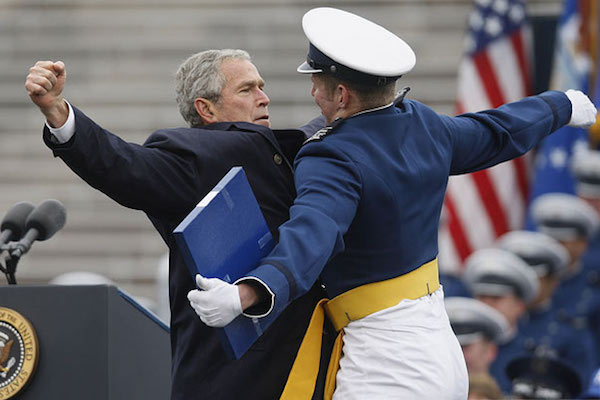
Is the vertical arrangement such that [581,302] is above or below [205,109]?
below

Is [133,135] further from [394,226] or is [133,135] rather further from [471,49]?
[394,226]

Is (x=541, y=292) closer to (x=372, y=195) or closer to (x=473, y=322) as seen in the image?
(x=473, y=322)

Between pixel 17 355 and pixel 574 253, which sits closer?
pixel 17 355

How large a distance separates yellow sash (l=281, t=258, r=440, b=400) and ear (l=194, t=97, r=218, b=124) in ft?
2.38

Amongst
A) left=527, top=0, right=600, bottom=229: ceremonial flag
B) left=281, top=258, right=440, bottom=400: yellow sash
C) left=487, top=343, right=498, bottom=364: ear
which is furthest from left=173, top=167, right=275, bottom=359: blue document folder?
left=527, top=0, right=600, bottom=229: ceremonial flag

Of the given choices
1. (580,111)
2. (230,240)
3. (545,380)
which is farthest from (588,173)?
(230,240)

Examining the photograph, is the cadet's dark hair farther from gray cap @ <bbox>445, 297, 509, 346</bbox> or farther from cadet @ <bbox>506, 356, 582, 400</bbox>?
gray cap @ <bbox>445, 297, 509, 346</bbox>

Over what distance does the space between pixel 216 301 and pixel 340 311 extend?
581 millimetres

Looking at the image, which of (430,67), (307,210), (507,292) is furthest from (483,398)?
(430,67)

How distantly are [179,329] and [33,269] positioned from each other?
9256 millimetres

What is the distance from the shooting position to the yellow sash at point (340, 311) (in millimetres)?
3232

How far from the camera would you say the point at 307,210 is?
2963mm

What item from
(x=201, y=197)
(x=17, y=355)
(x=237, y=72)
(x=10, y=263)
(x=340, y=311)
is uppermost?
(x=237, y=72)

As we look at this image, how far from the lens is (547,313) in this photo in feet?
27.5
